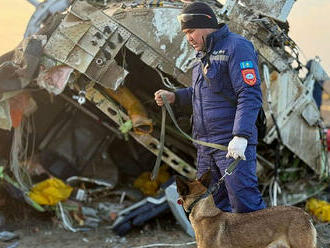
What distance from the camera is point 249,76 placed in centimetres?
319

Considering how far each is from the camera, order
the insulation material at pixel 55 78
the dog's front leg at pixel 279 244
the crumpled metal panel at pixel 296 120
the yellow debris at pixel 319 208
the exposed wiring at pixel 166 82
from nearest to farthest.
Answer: the dog's front leg at pixel 279 244 → the insulation material at pixel 55 78 → the exposed wiring at pixel 166 82 → the crumpled metal panel at pixel 296 120 → the yellow debris at pixel 319 208

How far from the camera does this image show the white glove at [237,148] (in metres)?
3.05

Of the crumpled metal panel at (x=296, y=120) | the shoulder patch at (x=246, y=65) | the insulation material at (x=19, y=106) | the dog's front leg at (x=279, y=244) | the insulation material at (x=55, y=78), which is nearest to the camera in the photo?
the dog's front leg at (x=279, y=244)

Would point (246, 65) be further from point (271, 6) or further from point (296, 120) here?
point (296, 120)

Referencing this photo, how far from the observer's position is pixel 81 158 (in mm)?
6711

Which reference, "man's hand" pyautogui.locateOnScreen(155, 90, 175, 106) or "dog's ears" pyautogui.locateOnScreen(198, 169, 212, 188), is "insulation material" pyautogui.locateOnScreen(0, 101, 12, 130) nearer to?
"man's hand" pyautogui.locateOnScreen(155, 90, 175, 106)

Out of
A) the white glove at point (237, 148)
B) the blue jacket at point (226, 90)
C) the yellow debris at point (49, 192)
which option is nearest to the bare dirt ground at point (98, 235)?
the yellow debris at point (49, 192)

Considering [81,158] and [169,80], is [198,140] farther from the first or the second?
[81,158]

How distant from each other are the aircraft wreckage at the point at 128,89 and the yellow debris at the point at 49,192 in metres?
0.15

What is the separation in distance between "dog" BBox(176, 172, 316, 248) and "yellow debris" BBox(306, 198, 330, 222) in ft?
10.7

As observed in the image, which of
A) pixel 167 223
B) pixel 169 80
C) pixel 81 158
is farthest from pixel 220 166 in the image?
pixel 81 158

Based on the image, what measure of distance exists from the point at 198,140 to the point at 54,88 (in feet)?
7.07

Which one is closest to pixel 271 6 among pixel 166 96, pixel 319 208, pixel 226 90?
pixel 166 96

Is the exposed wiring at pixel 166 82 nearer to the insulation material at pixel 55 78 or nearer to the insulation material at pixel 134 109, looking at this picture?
the insulation material at pixel 134 109
